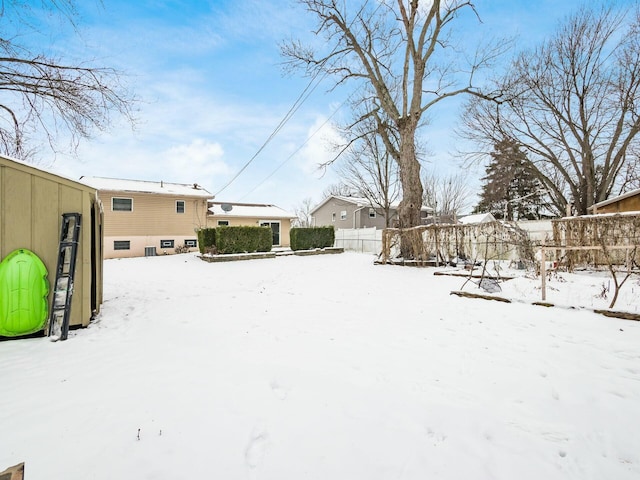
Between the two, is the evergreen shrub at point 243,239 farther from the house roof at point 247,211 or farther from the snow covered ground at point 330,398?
the snow covered ground at point 330,398

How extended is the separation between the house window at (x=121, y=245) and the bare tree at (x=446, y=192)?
26112mm

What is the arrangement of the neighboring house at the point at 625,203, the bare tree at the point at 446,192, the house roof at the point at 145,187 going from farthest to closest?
the bare tree at the point at 446,192 < the house roof at the point at 145,187 < the neighboring house at the point at 625,203

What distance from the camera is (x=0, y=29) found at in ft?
16.3

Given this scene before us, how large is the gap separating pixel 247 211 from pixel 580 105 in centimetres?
1948

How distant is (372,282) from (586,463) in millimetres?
5792

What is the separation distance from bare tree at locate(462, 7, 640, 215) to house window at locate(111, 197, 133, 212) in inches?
721

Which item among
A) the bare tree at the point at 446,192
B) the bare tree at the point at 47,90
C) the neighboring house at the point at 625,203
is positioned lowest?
the neighboring house at the point at 625,203

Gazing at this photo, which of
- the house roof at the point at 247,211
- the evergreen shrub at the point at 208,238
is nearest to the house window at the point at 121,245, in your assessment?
the evergreen shrub at the point at 208,238

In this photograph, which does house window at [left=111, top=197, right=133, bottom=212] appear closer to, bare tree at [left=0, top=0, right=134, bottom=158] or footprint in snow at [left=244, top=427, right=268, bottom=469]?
bare tree at [left=0, top=0, right=134, bottom=158]

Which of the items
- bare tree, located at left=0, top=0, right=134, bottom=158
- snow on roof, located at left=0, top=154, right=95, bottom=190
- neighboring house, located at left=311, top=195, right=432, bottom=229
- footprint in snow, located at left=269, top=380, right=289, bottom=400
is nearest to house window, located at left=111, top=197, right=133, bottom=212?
bare tree, located at left=0, top=0, right=134, bottom=158

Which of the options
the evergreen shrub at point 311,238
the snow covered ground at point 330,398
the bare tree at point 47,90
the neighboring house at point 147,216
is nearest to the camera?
the snow covered ground at point 330,398

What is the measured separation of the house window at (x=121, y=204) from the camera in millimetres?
14789

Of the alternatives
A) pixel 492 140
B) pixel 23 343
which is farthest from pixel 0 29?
pixel 492 140

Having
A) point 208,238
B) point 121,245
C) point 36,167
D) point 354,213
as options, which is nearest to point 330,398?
point 36,167
